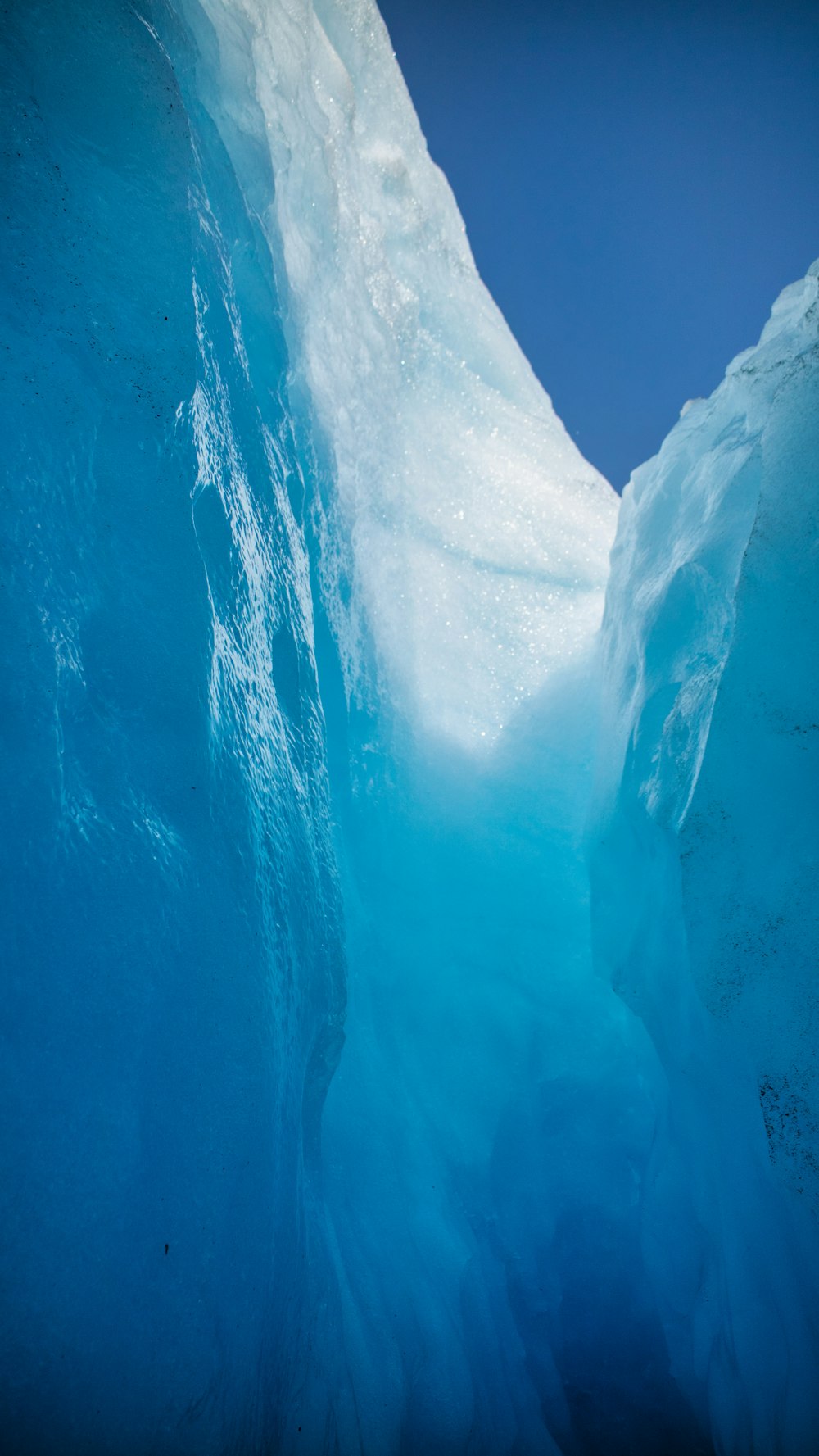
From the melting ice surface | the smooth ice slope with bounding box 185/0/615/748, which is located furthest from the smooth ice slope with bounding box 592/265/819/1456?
the smooth ice slope with bounding box 185/0/615/748

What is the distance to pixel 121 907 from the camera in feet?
4.25

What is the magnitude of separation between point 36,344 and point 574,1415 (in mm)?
3066

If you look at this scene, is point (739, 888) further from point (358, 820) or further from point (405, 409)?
point (405, 409)

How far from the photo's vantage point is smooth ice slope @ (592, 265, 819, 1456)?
5.76ft

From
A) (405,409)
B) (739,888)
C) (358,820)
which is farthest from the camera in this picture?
(405,409)

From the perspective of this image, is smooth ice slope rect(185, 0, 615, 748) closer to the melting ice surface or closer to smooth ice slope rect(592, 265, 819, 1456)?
the melting ice surface

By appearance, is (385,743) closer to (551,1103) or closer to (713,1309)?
(551,1103)

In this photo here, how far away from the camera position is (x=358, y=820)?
9.05 ft

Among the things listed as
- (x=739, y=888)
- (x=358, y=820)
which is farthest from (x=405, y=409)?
(x=739, y=888)

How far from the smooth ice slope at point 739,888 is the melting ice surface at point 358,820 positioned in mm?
12

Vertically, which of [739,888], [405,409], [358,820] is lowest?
[739,888]

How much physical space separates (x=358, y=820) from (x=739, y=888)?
4.37 ft

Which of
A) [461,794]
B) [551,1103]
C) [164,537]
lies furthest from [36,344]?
[551,1103]

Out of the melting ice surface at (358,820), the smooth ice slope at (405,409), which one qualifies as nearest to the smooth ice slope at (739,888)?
the melting ice surface at (358,820)
